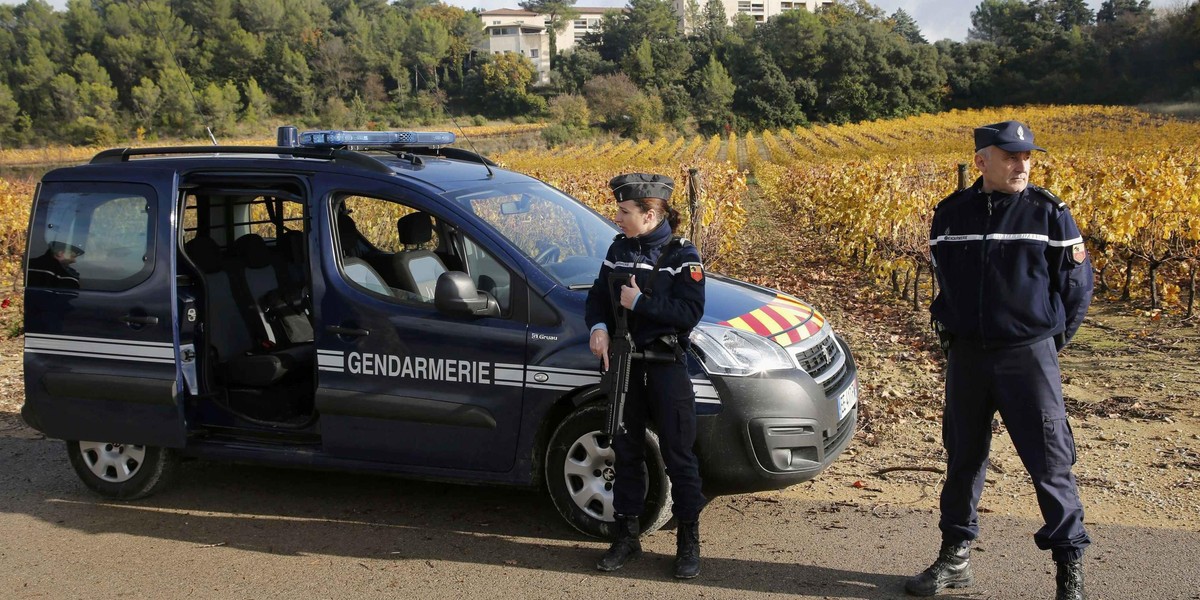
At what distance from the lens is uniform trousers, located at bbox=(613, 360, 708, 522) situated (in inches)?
157

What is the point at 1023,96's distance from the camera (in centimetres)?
6931

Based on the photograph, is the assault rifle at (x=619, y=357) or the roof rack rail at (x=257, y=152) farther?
the roof rack rail at (x=257, y=152)

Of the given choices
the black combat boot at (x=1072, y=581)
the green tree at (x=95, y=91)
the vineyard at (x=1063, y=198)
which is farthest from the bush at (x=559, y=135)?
the black combat boot at (x=1072, y=581)

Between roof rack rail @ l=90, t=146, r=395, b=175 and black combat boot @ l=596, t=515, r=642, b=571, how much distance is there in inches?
79.5

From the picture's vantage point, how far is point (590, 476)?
443 centimetres

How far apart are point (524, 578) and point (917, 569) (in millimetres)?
1631

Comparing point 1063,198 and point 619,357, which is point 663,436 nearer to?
point 619,357

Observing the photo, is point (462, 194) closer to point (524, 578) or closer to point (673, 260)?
point (673, 260)

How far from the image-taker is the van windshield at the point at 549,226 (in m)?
4.69

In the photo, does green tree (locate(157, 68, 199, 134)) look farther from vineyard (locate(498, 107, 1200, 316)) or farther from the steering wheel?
the steering wheel

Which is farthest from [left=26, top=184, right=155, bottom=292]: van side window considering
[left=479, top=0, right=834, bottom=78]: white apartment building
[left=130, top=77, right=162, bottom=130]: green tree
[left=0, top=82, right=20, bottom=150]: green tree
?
[left=479, top=0, right=834, bottom=78]: white apartment building

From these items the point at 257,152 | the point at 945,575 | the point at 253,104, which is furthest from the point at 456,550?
the point at 253,104

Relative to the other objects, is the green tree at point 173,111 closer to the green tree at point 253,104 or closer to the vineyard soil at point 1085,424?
the green tree at point 253,104

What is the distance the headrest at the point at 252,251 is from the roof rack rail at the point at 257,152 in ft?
2.38
